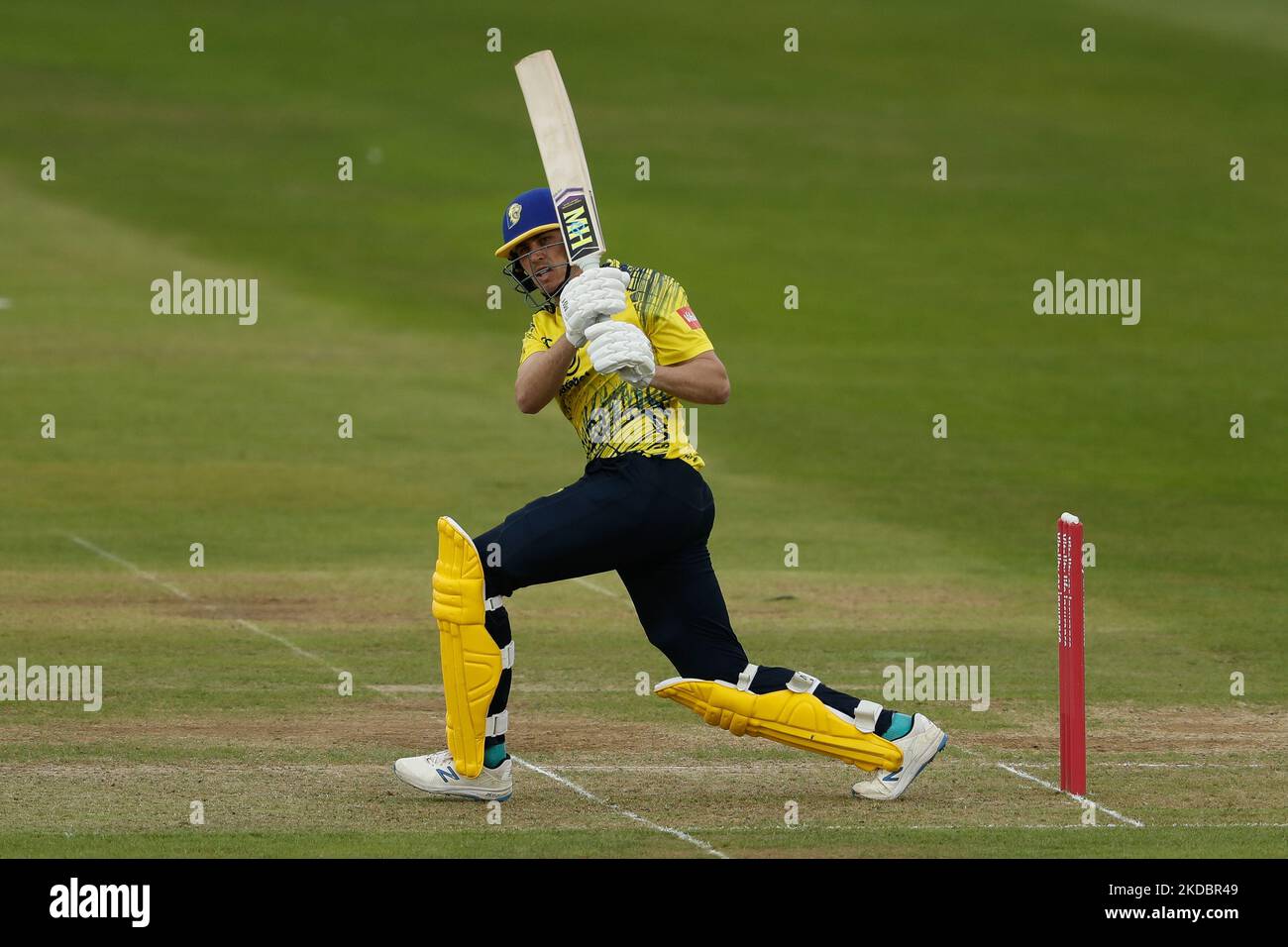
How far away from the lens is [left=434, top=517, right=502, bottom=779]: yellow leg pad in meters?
8.27

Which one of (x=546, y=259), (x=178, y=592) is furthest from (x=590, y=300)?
(x=178, y=592)

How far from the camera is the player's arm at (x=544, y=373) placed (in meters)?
8.15

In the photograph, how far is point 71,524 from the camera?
17.1m

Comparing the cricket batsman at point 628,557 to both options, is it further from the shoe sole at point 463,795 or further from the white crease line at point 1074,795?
the white crease line at point 1074,795

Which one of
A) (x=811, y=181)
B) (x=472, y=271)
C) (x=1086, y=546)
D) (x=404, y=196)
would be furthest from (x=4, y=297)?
(x=1086, y=546)

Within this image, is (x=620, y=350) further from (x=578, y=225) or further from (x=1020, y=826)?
(x=1020, y=826)

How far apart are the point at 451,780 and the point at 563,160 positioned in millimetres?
2519

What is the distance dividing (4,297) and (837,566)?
15.8 m

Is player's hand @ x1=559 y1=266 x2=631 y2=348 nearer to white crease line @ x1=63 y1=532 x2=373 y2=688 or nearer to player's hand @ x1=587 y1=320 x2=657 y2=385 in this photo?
player's hand @ x1=587 y1=320 x2=657 y2=385

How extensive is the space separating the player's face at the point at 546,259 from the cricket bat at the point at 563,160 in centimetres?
11

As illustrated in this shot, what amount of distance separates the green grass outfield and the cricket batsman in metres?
0.27

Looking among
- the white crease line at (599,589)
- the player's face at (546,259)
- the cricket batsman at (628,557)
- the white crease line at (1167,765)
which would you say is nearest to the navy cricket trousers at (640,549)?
the cricket batsman at (628,557)

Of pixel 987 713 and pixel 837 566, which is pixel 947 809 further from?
pixel 837 566
